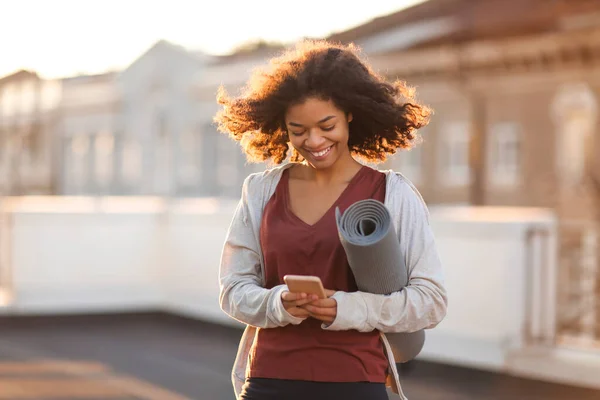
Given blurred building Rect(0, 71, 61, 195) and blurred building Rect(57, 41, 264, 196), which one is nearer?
blurred building Rect(57, 41, 264, 196)

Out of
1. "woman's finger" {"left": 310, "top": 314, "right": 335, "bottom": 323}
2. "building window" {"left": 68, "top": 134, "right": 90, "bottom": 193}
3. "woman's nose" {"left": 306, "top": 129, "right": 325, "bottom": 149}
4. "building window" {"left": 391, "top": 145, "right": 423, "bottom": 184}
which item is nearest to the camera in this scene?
"woman's finger" {"left": 310, "top": 314, "right": 335, "bottom": 323}

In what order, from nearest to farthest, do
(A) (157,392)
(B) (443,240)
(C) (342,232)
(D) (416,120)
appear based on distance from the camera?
(C) (342,232)
(D) (416,120)
(A) (157,392)
(B) (443,240)

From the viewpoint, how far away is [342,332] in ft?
8.49

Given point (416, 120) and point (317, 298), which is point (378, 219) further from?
point (416, 120)

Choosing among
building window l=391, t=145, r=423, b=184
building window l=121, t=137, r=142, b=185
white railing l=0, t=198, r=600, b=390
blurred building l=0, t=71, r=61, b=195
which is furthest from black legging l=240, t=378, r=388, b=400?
blurred building l=0, t=71, r=61, b=195

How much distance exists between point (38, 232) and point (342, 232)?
31.9ft

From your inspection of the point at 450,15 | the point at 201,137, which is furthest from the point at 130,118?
the point at 450,15

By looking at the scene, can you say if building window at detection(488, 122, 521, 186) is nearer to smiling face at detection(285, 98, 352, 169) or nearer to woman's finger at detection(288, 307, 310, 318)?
smiling face at detection(285, 98, 352, 169)

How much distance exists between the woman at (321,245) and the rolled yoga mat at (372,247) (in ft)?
0.10

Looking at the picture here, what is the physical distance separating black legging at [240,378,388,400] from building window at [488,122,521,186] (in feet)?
82.2

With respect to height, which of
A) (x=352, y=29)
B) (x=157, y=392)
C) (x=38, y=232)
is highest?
(x=352, y=29)

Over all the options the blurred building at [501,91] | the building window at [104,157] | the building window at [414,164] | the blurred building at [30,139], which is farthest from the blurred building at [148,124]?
the blurred building at [501,91]

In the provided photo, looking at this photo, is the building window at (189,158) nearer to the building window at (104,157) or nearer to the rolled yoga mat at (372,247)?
the building window at (104,157)

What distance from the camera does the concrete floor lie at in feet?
25.4
